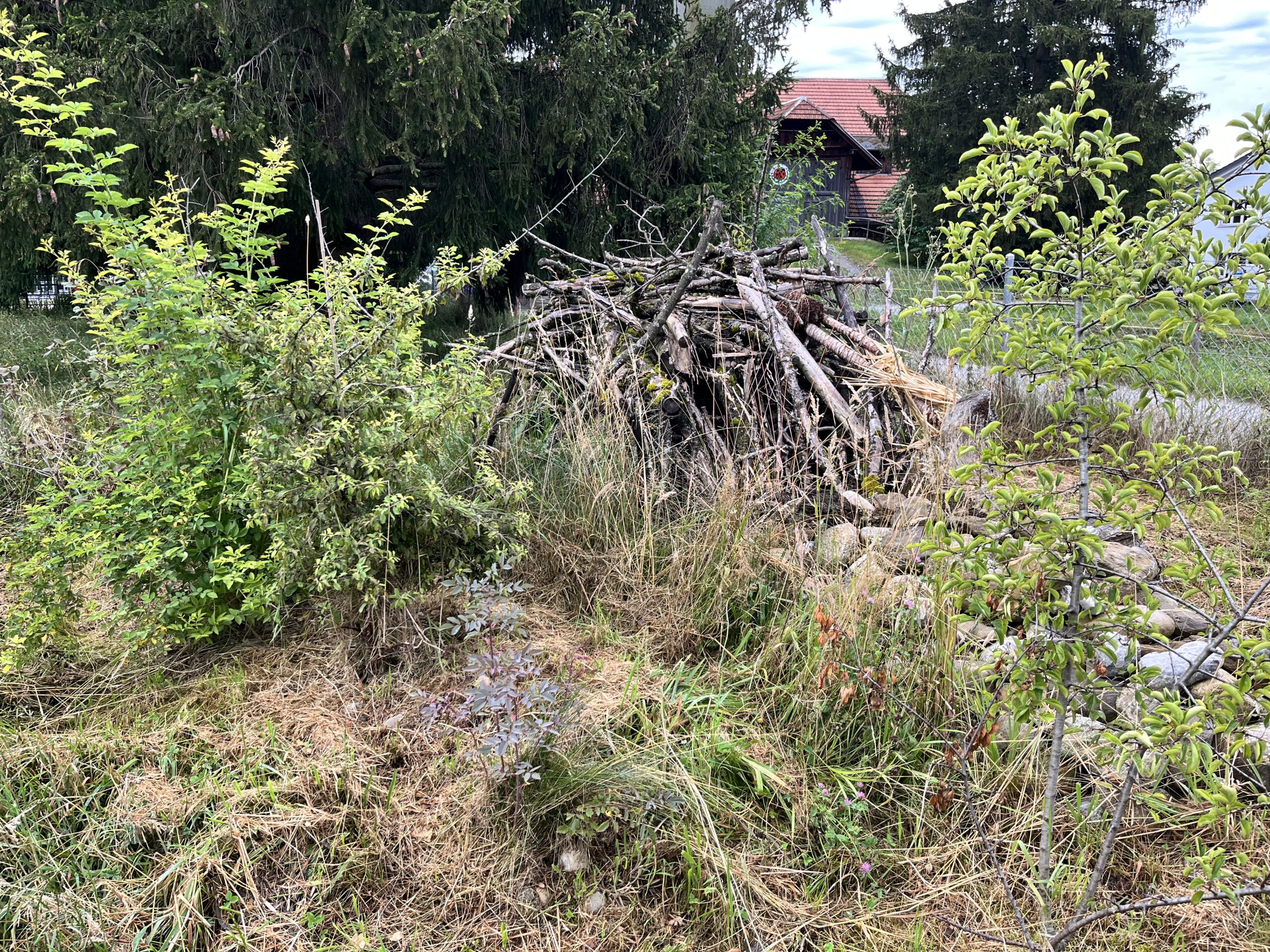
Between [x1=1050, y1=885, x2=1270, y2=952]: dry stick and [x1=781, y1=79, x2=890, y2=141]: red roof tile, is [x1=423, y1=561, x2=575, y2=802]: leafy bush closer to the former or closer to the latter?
[x1=1050, y1=885, x2=1270, y2=952]: dry stick

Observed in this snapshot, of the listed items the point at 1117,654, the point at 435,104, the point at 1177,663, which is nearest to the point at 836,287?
the point at 1177,663

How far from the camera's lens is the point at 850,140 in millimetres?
23312

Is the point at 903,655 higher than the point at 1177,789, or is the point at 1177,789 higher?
the point at 903,655

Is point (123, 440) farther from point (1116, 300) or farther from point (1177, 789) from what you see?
point (1177, 789)

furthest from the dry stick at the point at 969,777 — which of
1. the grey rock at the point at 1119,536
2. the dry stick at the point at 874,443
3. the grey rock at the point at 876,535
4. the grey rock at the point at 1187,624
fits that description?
the grey rock at the point at 1119,536

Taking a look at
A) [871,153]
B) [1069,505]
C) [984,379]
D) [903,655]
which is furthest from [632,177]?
[871,153]

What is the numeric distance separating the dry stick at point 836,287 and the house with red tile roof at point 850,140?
586 inches

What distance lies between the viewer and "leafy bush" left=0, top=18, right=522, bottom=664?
2924 millimetres

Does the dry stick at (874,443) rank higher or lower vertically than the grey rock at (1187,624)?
higher

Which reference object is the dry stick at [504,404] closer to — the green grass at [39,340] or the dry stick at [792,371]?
the dry stick at [792,371]

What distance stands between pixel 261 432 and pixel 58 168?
1.27 meters

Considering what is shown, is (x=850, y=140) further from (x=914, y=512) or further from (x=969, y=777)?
(x=969, y=777)

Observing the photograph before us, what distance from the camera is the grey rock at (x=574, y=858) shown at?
240 centimetres

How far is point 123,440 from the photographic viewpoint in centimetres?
313
